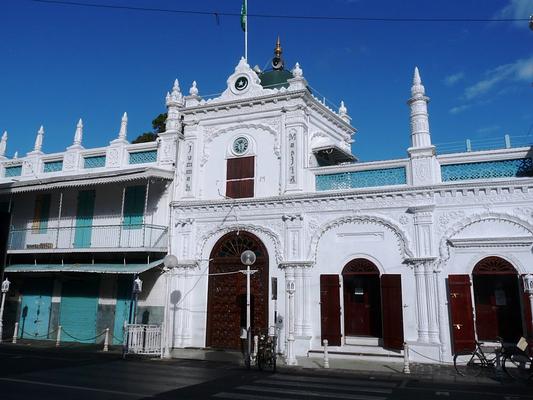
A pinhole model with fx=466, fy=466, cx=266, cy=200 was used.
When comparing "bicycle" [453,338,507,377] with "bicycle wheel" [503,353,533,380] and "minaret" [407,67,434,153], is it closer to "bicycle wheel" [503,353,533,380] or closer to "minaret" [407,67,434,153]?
"bicycle wheel" [503,353,533,380]

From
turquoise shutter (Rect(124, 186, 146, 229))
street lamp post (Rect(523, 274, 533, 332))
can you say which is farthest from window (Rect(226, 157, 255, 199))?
street lamp post (Rect(523, 274, 533, 332))

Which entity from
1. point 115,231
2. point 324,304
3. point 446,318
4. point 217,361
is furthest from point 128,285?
point 446,318

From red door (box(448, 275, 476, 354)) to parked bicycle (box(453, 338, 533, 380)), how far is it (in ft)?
1.84

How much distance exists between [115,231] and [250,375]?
10.0 meters

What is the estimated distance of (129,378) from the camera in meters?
11.0

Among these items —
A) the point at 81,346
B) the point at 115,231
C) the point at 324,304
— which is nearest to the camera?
the point at 324,304

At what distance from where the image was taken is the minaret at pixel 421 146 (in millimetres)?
15320

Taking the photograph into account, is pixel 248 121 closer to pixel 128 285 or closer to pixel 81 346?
pixel 128 285

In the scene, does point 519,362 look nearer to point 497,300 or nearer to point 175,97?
point 497,300

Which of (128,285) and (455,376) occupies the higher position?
(128,285)

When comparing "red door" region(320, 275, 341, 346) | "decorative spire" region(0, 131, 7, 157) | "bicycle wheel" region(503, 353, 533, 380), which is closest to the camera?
"bicycle wheel" region(503, 353, 533, 380)

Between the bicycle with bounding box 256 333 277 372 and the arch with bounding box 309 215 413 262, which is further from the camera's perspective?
the arch with bounding box 309 215 413 262

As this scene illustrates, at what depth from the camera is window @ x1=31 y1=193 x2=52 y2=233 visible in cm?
2144

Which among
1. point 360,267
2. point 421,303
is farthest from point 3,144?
point 421,303
